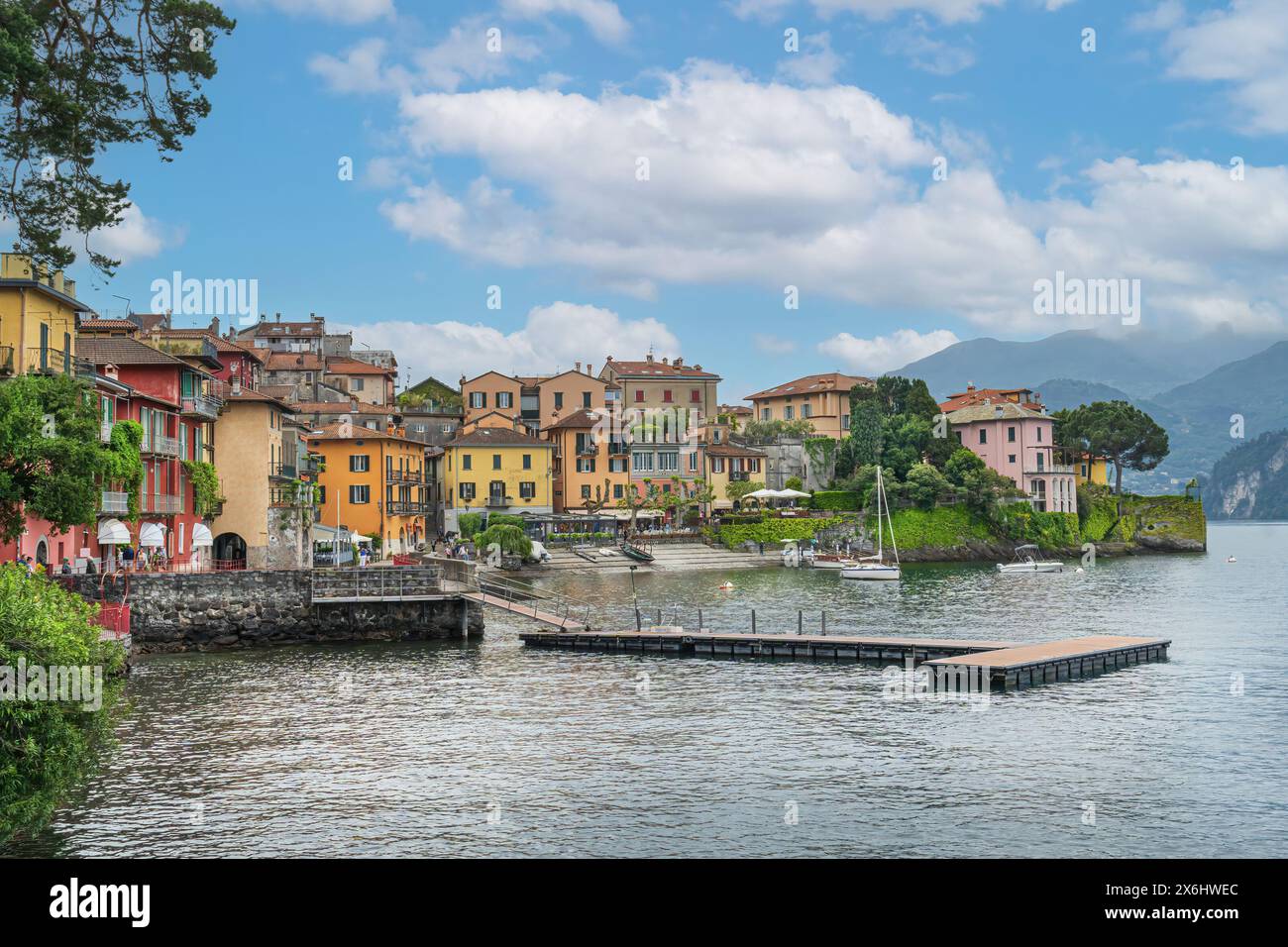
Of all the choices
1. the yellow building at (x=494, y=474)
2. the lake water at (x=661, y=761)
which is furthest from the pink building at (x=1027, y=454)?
the lake water at (x=661, y=761)

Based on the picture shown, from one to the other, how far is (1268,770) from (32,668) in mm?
24693

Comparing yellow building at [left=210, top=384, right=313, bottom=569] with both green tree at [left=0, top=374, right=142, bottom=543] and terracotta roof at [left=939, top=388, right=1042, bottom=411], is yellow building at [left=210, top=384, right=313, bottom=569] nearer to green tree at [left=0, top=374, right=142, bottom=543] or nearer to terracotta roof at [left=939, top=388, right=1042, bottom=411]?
green tree at [left=0, top=374, right=142, bottom=543]

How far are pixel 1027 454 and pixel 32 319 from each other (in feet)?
331

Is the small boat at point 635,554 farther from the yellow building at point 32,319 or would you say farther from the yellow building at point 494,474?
the yellow building at point 32,319

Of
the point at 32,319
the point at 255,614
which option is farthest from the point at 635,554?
the point at 32,319

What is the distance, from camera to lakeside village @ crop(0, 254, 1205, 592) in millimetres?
67250

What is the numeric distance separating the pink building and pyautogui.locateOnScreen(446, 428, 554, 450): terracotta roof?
47.1 meters

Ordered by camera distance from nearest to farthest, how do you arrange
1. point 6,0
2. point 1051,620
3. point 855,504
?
point 6,0, point 1051,620, point 855,504

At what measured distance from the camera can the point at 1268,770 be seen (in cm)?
2575

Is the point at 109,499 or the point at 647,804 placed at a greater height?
the point at 109,499

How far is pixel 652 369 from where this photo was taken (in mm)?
125438

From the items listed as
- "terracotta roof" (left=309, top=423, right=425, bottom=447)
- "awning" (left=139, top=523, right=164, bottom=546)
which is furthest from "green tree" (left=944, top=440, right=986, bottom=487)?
"awning" (left=139, top=523, right=164, bottom=546)
